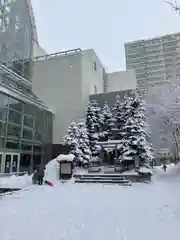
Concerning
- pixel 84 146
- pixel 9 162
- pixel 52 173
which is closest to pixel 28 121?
pixel 9 162

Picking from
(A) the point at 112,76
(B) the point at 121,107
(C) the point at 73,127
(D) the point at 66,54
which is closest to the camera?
(C) the point at 73,127

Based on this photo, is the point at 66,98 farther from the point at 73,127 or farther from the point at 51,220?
the point at 51,220

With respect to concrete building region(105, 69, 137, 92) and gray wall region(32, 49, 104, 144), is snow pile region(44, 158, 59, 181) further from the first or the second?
concrete building region(105, 69, 137, 92)

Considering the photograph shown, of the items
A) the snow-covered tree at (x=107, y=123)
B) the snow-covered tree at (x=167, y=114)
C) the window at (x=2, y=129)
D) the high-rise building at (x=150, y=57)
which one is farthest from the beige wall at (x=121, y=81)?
the high-rise building at (x=150, y=57)

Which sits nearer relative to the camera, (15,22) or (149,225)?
(149,225)

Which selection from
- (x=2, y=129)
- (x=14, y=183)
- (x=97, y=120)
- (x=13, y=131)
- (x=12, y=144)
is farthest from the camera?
(x=97, y=120)

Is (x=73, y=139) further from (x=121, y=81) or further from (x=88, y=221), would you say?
(x=121, y=81)

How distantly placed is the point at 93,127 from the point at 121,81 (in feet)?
45.4

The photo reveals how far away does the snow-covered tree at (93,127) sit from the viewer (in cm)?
1903

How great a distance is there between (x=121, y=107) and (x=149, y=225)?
17.6 m

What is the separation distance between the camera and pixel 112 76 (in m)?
31.6

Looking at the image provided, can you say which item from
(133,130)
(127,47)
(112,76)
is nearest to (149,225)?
(133,130)

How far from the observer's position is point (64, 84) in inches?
926

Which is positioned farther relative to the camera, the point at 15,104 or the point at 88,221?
the point at 15,104
